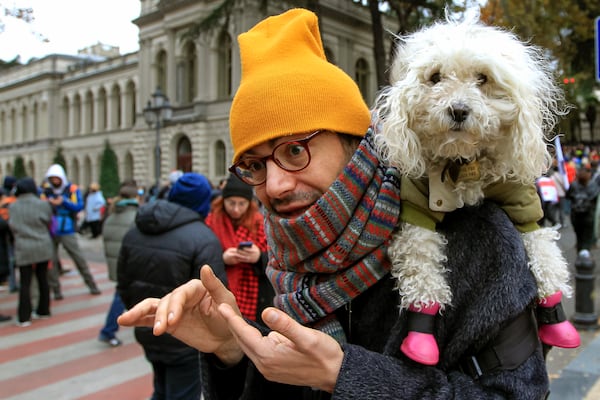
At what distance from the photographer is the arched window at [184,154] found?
28.3 m

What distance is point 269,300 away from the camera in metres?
3.66

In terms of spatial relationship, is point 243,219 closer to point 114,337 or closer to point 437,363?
→ point 114,337

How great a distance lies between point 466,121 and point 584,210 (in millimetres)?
9151

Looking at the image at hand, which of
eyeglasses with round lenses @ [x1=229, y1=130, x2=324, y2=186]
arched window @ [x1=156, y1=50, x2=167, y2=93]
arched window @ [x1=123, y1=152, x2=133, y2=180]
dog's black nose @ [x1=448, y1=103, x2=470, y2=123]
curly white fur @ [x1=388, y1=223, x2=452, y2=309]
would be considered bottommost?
curly white fur @ [x1=388, y1=223, x2=452, y2=309]

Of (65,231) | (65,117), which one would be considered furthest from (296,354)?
(65,117)

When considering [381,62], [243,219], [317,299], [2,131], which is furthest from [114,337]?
[2,131]

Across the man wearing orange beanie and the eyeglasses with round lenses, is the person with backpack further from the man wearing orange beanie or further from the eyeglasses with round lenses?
the eyeglasses with round lenses

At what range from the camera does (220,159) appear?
Answer: 26.8 metres

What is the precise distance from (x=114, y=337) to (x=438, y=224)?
17.7 ft

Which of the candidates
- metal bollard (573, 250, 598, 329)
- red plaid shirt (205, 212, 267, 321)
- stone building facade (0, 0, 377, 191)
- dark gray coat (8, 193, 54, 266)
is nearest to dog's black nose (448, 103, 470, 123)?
red plaid shirt (205, 212, 267, 321)

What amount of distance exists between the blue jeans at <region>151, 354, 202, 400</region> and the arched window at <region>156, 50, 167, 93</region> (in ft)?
97.2

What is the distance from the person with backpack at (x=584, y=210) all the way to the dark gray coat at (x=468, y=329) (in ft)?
29.3

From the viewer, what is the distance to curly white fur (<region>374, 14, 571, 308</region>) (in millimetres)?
1029

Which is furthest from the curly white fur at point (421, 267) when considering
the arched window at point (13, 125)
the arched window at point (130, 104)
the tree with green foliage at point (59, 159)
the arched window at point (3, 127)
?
the arched window at point (3, 127)
